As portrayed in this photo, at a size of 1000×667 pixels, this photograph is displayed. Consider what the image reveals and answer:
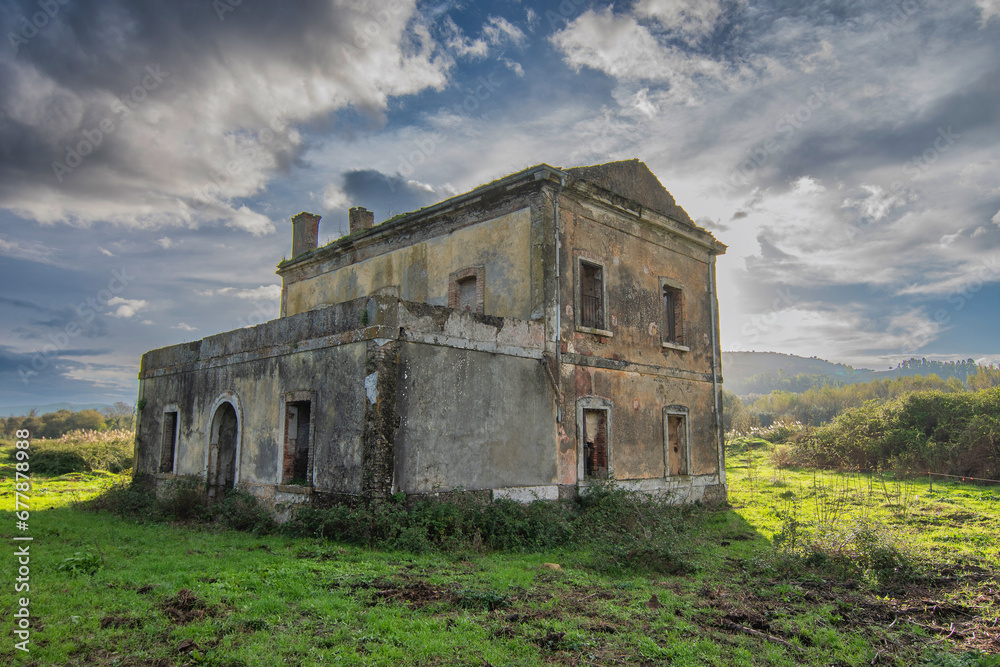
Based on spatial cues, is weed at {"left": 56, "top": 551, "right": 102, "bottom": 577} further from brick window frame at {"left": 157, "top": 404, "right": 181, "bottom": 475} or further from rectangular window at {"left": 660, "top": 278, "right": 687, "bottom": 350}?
rectangular window at {"left": 660, "top": 278, "right": 687, "bottom": 350}

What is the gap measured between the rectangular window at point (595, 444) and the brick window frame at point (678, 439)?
2443 mm

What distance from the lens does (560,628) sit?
5.92 m

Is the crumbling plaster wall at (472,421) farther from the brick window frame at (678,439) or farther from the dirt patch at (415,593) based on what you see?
the brick window frame at (678,439)

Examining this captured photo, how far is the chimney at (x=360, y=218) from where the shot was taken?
62.5ft

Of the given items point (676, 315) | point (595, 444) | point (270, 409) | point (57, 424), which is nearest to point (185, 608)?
point (270, 409)

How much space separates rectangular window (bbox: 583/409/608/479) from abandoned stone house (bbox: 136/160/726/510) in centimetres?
5

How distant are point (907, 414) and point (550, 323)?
1884 centimetres

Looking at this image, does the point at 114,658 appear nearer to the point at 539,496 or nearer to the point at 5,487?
the point at 539,496

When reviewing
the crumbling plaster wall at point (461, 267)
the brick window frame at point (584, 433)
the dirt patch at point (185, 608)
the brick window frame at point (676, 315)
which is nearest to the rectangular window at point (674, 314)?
the brick window frame at point (676, 315)

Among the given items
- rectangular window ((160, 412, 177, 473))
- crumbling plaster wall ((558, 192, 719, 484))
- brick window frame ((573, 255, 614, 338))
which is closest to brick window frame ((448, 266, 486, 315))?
crumbling plaster wall ((558, 192, 719, 484))

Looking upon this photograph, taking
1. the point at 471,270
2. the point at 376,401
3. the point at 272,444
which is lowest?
the point at 272,444

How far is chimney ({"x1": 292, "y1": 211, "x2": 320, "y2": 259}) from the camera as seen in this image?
20.5 m

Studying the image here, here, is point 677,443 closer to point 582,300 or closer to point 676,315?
point 676,315

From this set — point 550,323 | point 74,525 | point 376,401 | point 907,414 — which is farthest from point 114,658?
point 907,414
